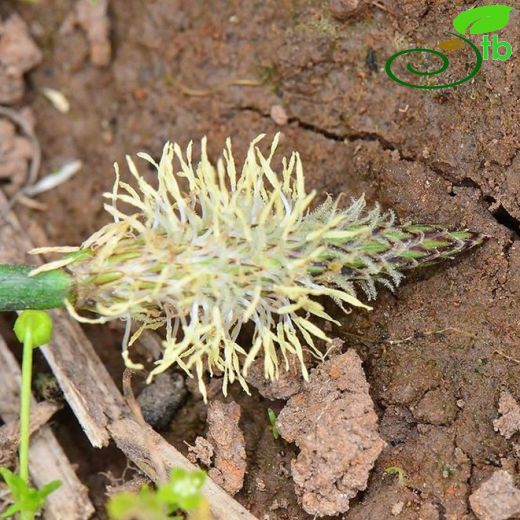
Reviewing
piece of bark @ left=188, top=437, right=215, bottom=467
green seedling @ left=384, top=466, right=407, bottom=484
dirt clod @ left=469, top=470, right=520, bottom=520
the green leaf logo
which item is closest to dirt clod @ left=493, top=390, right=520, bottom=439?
dirt clod @ left=469, top=470, right=520, bottom=520

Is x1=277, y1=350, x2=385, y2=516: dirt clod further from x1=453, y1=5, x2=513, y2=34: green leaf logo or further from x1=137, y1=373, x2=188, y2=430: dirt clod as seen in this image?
x1=453, y1=5, x2=513, y2=34: green leaf logo

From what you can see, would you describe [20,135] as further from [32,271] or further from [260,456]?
[260,456]

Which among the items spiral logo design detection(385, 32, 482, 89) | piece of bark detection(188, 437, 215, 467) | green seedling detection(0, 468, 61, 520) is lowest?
piece of bark detection(188, 437, 215, 467)

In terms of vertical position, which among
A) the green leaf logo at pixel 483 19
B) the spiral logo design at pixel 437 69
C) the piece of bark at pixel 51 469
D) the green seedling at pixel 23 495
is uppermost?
the green leaf logo at pixel 483 19

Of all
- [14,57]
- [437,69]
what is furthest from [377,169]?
[14,57]

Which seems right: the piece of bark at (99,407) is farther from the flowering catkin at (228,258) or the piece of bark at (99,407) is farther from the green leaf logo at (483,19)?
the green leaf logo at (483,19)

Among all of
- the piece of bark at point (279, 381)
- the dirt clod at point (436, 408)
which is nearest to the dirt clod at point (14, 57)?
the piece of bark at point (279, 381)

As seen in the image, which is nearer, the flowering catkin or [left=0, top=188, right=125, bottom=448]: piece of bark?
the flowering catkin
